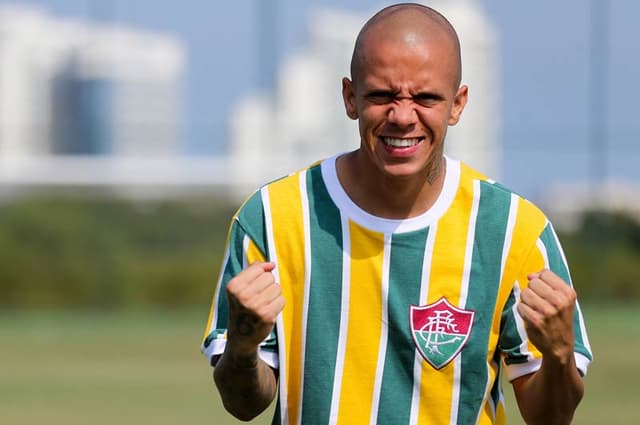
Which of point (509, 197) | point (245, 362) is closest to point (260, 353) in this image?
point (245, 362)

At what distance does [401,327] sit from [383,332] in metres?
0.05

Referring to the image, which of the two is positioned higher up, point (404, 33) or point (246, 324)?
point (404, 33)

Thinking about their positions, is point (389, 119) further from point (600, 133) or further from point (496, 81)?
point (496, 81)

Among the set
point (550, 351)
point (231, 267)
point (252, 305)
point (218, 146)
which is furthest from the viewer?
point (218, 146)

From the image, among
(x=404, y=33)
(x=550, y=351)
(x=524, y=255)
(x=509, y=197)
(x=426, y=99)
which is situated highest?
(x=404, y=33)

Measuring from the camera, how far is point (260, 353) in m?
3.92

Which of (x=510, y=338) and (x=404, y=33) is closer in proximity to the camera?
(x=404, y=33)

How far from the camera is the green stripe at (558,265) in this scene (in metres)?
3.93

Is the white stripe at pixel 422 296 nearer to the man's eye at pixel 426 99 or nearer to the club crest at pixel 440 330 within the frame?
the club crest at pixel 440 330

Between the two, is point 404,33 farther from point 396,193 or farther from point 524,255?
point 524,255

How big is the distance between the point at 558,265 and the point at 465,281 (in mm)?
265

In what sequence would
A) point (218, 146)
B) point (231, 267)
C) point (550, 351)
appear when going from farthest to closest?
point (218, 146), point (231, 267), point (550, 351)

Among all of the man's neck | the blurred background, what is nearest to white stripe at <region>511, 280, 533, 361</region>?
the man's neck

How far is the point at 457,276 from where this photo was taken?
3918mm
